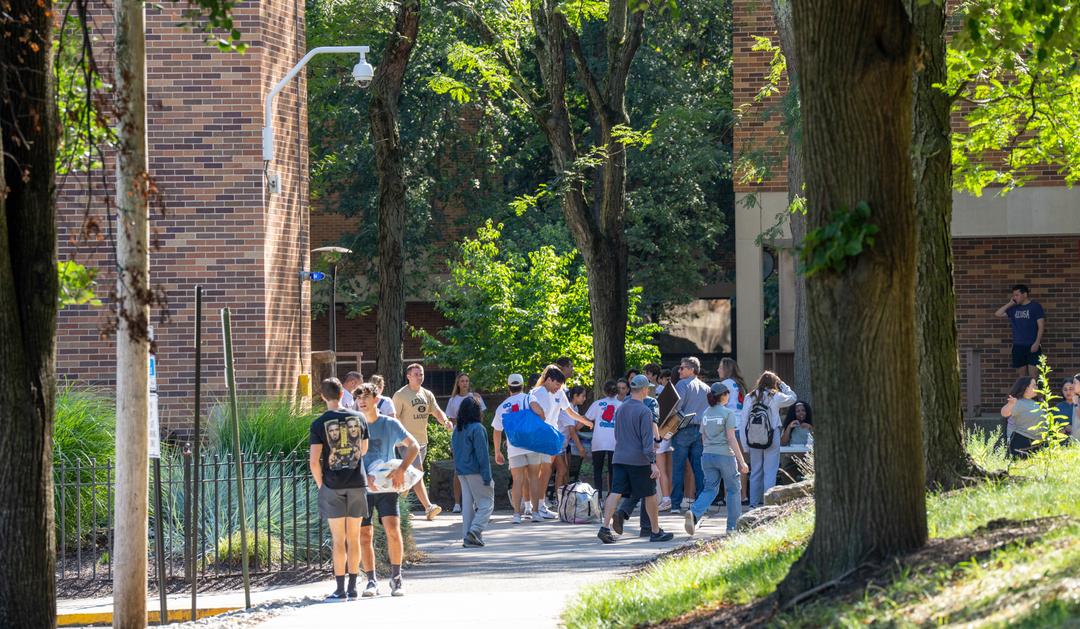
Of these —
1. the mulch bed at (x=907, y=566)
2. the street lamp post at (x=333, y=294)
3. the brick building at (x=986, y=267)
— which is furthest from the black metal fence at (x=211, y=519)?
the brick building at (x=986, y=267)

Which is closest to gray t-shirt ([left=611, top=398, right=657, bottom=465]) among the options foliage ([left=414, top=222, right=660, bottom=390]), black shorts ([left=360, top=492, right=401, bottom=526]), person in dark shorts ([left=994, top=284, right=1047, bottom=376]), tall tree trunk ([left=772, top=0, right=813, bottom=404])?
black shorts ([left=360, top=492, right=401, bottom=526])

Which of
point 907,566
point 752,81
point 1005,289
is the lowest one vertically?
point 907,566

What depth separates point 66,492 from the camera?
1397 cm

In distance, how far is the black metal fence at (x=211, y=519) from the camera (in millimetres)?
13445

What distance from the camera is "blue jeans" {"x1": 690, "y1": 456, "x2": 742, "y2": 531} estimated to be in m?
15.4

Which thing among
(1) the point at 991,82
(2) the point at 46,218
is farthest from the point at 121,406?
(1) the point at 991,82

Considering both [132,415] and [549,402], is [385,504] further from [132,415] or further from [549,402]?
[549,402]

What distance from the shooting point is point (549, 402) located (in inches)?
691

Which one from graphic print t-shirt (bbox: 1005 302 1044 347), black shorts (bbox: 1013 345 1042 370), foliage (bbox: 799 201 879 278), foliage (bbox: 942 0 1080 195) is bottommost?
black shorts (bbox: 1013 345 1042 370)

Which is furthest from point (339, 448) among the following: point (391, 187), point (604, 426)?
point (391, 187)

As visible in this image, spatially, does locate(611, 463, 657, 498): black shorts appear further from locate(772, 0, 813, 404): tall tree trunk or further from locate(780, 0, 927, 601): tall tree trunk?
locate(780, 0, 927, 601): tall tree trunk

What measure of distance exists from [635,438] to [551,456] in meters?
2.58

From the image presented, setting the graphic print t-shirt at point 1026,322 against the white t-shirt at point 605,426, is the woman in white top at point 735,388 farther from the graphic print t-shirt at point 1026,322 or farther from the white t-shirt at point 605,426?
the graphic print t-shirt at point 1026,322

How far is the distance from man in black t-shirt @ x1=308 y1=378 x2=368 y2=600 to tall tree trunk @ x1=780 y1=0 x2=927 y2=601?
4816mm
